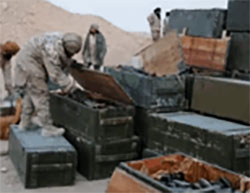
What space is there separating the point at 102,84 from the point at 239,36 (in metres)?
4.00

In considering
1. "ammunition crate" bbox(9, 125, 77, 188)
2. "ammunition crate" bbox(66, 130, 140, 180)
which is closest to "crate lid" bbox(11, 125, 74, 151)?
"ammunition crate" bbox(9, 125, 77, 188)

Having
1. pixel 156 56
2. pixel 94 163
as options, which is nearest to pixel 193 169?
pixel 94 163

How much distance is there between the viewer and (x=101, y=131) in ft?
16.9

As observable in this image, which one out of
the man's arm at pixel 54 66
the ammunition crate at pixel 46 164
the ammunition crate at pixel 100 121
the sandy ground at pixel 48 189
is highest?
the man's arm at pixel 54 66

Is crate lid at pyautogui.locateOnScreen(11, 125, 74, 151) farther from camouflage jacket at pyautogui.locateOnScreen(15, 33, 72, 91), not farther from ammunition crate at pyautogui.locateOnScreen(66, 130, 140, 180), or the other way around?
camouflage jacket at pyautogui.locateOnScreen(15, 33, 72, 91)

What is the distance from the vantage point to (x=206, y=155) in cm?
461

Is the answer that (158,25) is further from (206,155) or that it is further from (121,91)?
(206,155)

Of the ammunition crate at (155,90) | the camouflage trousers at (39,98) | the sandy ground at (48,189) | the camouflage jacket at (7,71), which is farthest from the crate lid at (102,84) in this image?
the camouflage jacket at (7,71)

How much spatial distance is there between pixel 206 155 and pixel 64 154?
1568mm

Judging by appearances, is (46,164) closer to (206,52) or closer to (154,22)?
(206,52)

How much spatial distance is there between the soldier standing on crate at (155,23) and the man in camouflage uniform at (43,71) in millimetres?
7267

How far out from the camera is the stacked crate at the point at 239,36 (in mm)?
8461

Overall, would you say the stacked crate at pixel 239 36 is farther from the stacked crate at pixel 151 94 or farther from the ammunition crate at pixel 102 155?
the ammunition crate at pixel 102 155

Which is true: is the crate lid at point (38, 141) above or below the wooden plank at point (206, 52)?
below
